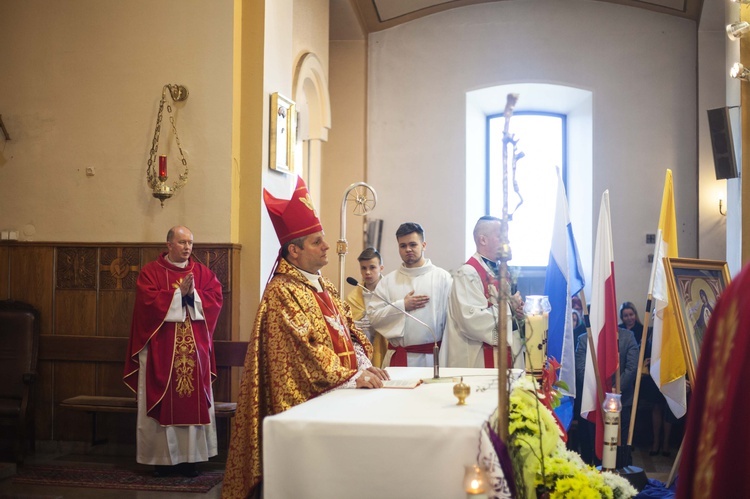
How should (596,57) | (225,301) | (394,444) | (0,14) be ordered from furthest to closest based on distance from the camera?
(596,57) < (0,14) < (225,301) < (394,444)

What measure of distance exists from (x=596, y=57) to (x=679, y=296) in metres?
5.90

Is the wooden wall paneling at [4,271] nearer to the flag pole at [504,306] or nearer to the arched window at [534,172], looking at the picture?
the flag pole at [504,306]

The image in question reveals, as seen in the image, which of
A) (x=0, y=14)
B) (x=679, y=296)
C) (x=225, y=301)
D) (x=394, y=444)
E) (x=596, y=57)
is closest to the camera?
(x=394, y=444)

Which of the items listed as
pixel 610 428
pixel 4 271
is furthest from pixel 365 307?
pixel 610 428

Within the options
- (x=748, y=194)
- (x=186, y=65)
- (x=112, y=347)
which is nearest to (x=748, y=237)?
(x=748, y=194)

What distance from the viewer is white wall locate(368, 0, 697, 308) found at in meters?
10.0

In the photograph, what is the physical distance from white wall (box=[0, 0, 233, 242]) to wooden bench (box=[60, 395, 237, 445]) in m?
1.27

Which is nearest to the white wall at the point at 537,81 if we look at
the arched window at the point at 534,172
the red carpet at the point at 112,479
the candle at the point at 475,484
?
the arched window at the point at 534,172

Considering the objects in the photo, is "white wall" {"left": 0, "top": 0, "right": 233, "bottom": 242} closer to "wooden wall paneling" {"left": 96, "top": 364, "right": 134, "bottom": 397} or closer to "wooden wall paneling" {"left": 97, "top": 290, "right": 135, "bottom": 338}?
"wooden wall paneling" {"left": 97, "top": 290, "right": 135, "bottom": 338}

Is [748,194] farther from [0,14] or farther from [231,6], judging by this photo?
[0,14]

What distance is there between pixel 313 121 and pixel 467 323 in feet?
14.0

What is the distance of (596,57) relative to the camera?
1028 centimetres

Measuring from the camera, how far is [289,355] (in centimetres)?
377

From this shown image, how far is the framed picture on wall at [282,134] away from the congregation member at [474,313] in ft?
6.39
